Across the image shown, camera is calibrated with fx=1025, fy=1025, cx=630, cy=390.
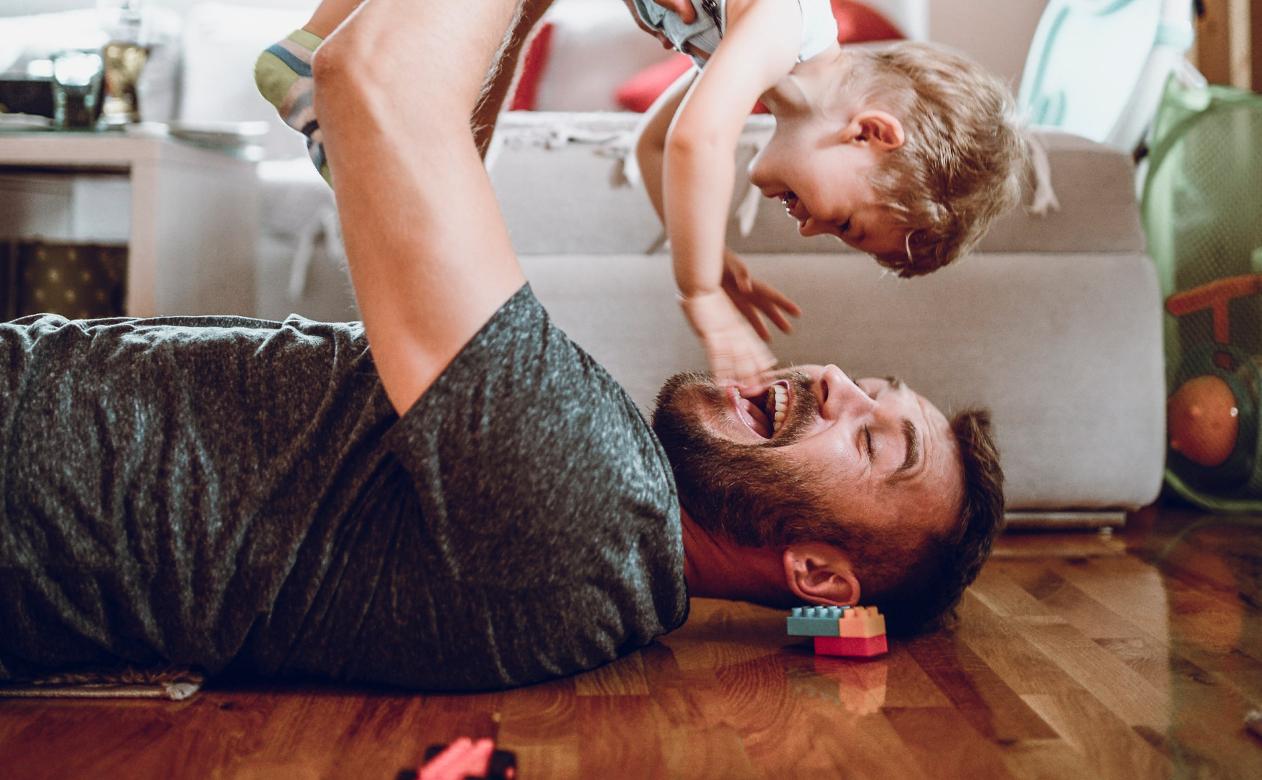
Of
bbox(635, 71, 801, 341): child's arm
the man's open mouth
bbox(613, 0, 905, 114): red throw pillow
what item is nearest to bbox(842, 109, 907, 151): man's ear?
bbox(635, 71, 801, 341): child's arm

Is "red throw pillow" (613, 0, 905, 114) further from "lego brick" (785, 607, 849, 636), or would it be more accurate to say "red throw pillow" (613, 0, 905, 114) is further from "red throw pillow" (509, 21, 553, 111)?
"lego brick" (785, 607, 849, 636)

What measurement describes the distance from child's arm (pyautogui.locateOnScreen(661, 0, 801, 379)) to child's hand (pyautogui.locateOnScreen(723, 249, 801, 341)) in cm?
26

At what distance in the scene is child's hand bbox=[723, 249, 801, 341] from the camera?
1.39 meters

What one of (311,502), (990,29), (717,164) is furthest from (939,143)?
(990,29)

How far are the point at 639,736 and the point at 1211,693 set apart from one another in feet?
1.72

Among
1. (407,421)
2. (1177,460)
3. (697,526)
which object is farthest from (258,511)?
(1177,460)

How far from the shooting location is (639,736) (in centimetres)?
80

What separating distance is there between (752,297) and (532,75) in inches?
66.6

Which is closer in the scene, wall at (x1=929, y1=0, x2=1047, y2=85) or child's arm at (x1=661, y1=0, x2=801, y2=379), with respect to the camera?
child's arm at (x1=661, y1=0, x2=801, y2=379)

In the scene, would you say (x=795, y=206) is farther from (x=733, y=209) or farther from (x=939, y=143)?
(x=733, y=209)

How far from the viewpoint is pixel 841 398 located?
1.01m

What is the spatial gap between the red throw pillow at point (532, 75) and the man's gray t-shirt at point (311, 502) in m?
2.11

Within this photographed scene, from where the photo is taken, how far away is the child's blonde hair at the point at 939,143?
1220 millimetres

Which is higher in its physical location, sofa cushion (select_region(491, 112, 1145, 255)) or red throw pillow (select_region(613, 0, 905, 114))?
red throw pillow (select_region(613, 0, 905, 114))
